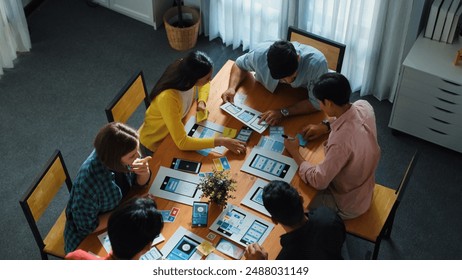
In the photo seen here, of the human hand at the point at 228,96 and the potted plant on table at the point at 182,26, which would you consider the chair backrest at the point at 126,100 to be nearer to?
the human hand at the point at 228,96

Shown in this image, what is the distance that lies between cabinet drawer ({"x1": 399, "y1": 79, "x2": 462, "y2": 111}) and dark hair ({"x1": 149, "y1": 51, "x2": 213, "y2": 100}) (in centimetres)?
167

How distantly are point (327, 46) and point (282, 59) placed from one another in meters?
0.66

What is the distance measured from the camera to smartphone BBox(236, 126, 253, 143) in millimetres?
3695

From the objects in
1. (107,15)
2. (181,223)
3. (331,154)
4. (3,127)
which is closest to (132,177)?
(181,223)

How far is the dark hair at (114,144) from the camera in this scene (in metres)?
3.13

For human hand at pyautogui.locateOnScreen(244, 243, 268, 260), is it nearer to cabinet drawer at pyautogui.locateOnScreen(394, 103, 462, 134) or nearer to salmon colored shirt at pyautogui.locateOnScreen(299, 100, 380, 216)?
salmon colored shirt at pyautogui.locateOnScreen(299, 100, 380, 216)

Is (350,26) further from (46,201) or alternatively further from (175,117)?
(46,201)

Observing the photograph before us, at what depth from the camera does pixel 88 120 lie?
4977mm

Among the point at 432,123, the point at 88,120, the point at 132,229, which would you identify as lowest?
the point at 88,120

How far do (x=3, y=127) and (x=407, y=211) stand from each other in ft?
10.3

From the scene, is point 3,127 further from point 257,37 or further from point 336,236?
point 336,236

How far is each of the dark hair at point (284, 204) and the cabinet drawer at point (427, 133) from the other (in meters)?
2.06

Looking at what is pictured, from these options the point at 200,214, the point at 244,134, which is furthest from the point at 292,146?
the point at 200,214

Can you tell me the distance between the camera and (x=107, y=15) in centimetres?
597
